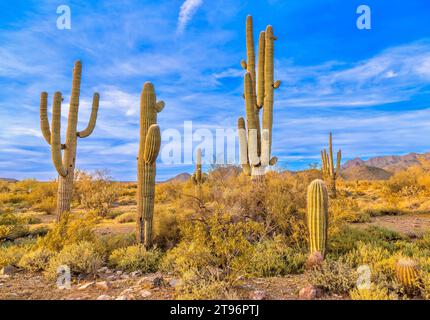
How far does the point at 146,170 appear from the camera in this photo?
29.6 ft

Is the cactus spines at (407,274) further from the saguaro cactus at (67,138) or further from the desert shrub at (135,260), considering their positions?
the saguaro cactus at (67,138)

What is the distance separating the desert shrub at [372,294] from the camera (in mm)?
4840

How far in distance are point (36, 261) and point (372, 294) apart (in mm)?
6970

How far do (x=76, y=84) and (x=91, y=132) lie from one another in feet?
6.51

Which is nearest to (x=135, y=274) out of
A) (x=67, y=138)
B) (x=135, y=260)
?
(x=135, y=260)

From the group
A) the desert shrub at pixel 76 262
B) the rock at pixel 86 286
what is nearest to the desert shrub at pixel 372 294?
the rock at pixel 86 286

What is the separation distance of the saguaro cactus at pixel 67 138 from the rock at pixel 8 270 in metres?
3.99

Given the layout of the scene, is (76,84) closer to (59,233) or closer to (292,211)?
(59,233)

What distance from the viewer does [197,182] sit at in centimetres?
1844

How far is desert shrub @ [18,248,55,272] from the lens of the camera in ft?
24.3

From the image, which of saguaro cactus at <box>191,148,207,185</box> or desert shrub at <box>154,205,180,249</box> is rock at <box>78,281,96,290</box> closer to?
desert shrub at <box>154,205,180,249</box>

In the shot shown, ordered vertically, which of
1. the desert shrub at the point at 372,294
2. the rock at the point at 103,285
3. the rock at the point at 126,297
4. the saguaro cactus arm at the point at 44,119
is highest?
the saguaro cactus arm at the point at 44,119

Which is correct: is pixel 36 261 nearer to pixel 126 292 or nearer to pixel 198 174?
pixel 126 292
